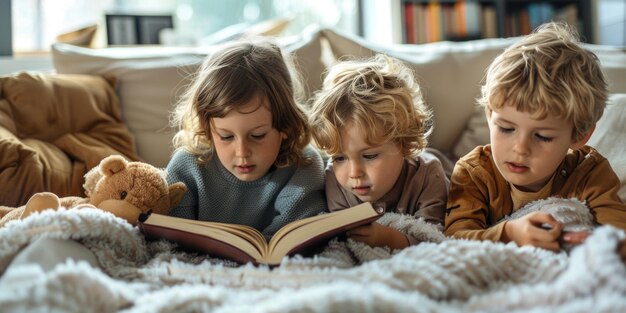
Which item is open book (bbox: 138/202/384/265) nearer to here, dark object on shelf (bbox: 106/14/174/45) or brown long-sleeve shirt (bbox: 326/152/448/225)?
brown long-sleeve shirt (bbox: 326/152/448/225)

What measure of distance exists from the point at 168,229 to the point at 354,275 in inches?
13.9

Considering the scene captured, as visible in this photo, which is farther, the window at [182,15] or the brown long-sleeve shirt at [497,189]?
the window at [182,15]

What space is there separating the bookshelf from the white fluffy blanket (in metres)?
2.61

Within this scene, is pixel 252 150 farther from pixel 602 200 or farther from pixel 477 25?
pixel 477 25

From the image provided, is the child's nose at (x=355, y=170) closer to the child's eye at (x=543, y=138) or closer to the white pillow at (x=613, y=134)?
the child's eye at (x=543, y=138)

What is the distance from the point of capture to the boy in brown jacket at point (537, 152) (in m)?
1.18

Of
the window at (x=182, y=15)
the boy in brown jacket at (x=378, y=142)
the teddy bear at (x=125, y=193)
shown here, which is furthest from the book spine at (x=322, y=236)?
the window at (x=182, y=15)

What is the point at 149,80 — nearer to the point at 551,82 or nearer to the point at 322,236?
the point at 322,236

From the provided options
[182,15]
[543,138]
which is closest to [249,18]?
[182,15]

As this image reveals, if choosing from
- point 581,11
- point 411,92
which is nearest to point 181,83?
point 411,92

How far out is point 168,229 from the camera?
109 cm

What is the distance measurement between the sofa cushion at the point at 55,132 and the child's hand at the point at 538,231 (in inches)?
41.0

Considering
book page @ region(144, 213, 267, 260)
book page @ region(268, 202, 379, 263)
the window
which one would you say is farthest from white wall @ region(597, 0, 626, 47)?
book page @ region(144, 213, 267, 260)

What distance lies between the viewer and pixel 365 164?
1329mm
